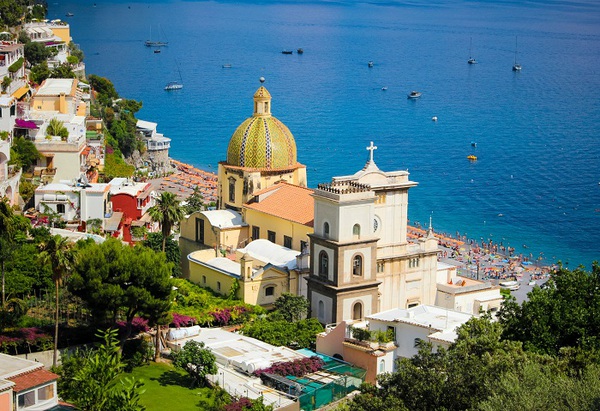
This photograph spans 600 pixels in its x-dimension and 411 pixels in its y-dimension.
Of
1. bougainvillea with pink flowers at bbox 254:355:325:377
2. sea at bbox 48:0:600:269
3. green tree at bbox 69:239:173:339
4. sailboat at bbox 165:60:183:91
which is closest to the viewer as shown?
green tree at bbox 69:239:173:339

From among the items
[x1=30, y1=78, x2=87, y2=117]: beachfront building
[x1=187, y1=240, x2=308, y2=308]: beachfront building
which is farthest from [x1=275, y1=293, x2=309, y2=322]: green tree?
[x1=30, y1=78, x2=87, y2=117]: beachfront building

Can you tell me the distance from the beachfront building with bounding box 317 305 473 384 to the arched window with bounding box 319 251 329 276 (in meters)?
4.09

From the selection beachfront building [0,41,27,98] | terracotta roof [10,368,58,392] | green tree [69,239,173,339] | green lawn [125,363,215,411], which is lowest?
green lawn [125,363,215,411]

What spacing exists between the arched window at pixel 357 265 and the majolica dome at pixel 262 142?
9480 mm

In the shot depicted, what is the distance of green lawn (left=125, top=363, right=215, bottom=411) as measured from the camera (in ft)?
125

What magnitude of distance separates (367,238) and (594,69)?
15952cm

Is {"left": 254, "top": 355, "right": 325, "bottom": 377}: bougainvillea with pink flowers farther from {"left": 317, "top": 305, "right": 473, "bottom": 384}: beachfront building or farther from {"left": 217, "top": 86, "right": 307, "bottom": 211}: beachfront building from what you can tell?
{"left": 217, "top": 86, "right": 307, "bottom": 211}: beachfront building

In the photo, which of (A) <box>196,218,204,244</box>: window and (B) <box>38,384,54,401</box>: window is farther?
(A) <box>196,218,204,244</box>: window

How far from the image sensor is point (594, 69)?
199 m

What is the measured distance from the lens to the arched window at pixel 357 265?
4842 centimetres

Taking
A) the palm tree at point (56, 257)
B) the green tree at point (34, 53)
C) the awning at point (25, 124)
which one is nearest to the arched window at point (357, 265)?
the palm tree at point (56, 257)

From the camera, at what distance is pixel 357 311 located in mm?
48656

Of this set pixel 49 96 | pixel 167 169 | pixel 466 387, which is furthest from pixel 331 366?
pixel 167 169

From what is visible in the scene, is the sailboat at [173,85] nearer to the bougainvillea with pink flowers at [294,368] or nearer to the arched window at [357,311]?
the arched window at [357,311]
